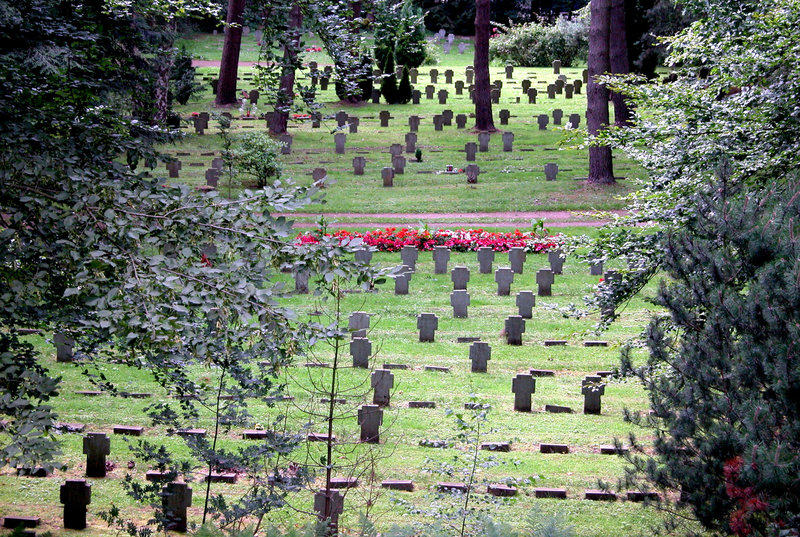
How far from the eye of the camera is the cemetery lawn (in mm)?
8297

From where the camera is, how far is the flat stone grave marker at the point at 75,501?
303 inches

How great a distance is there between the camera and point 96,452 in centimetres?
875

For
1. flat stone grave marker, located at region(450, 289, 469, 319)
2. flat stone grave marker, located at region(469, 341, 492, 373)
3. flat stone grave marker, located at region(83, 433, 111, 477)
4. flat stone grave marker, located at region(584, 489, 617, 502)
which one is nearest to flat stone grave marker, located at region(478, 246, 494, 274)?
flat stone grave marker, located at region(450, 289, 469, 319)

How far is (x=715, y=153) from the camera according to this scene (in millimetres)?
8406

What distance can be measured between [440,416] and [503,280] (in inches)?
275

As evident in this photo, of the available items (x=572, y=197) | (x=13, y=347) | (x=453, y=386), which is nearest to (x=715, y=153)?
(x=453, y=386)

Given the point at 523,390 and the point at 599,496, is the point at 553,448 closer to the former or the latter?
the point at 599,496

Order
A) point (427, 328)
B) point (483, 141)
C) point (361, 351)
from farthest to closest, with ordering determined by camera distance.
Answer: point (483, 141), point (427, 328), point (361, 351)

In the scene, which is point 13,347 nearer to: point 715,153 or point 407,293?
point 715,153

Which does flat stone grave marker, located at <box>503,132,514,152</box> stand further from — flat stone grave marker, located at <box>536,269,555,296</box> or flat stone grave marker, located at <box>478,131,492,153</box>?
flat stone grave marker, located at <box>536,269,555,296</box>

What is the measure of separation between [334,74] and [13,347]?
3189mm

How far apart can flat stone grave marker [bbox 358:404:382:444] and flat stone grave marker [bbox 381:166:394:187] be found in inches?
692

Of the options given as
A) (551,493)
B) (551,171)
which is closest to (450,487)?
(551,493)

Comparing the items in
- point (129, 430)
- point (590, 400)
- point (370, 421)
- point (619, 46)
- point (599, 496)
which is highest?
point (619, 46)
